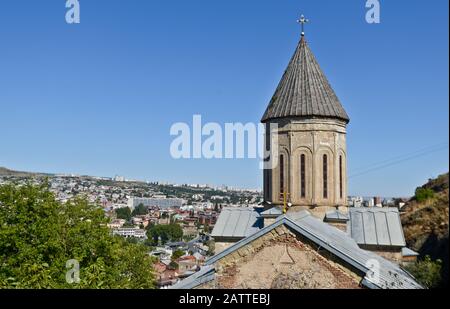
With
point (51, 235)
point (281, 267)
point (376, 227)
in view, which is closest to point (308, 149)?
point (376, 227)

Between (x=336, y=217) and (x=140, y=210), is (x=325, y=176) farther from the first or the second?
(x=140, y=210)

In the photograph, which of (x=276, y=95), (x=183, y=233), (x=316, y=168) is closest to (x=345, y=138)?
(x=316, y=168)

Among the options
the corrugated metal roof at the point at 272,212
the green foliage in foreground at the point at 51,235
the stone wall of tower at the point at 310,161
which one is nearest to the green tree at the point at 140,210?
the green foliage in foreground at the point at 51,235

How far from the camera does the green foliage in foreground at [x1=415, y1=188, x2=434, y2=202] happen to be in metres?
26.0

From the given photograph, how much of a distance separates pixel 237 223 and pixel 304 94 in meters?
5.65

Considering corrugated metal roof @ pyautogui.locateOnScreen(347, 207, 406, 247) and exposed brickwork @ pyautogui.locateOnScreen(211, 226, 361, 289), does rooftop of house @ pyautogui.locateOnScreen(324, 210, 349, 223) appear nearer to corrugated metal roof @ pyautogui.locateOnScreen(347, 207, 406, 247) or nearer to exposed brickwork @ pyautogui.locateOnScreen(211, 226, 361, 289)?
corrugated metal roof @ pyautogui.locateOnScreen(347, 207, 406, 247)

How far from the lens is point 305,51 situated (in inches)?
732

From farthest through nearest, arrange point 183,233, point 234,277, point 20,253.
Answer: point 183,233 → point 20,253 → point 234,277

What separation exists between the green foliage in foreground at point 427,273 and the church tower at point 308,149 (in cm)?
323

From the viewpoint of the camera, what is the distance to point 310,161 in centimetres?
1698

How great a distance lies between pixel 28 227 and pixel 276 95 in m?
10.4

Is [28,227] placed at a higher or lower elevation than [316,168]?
lower

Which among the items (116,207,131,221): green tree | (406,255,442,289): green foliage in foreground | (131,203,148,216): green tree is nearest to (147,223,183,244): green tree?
(116,207,131,221): green tree
